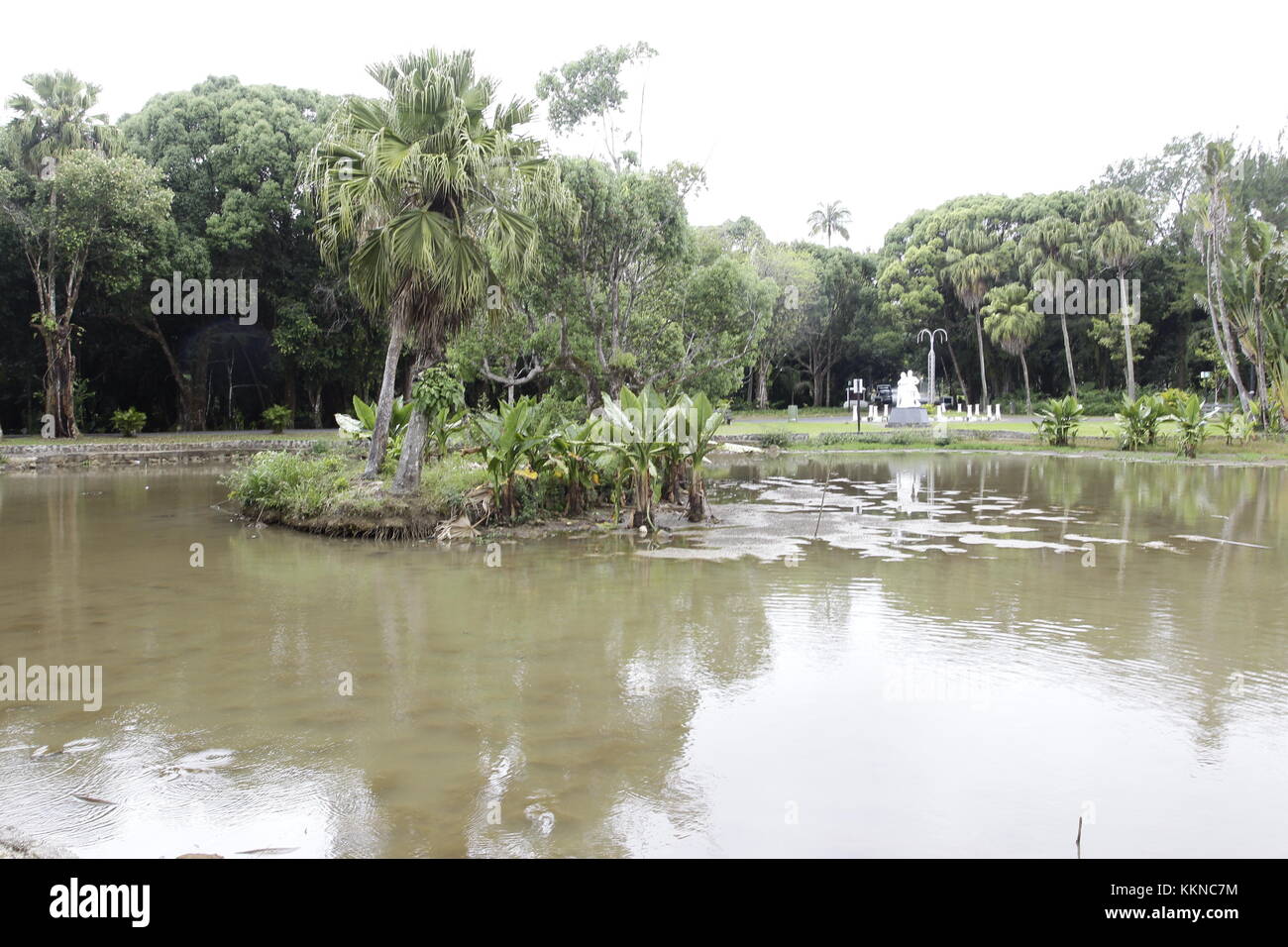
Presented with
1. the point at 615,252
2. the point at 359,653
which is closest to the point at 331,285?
the point at 615,252

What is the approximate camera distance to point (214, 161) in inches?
1257

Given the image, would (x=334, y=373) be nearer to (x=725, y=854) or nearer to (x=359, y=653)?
(x=359, y=653)

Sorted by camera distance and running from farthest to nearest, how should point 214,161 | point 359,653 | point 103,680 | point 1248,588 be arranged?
point 214,161, point 1248,588, point 359,653, point 103,680

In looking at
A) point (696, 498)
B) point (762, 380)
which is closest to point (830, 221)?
point (762, 380)

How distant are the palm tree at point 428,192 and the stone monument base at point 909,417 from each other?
2528 centimetres

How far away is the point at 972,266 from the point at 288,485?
40472 millimetres

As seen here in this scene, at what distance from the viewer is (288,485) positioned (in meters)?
13.7

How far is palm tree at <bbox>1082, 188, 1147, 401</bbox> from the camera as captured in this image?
133 ft

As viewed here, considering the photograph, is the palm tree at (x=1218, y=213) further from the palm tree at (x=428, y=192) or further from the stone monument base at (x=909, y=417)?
the palm tree at (x=428, y=192)

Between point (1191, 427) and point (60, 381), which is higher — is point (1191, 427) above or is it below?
below

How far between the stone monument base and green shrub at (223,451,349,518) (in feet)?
83.8

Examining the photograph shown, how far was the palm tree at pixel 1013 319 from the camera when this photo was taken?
4400 centimetres

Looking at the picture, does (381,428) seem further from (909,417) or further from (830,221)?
(830,221)
